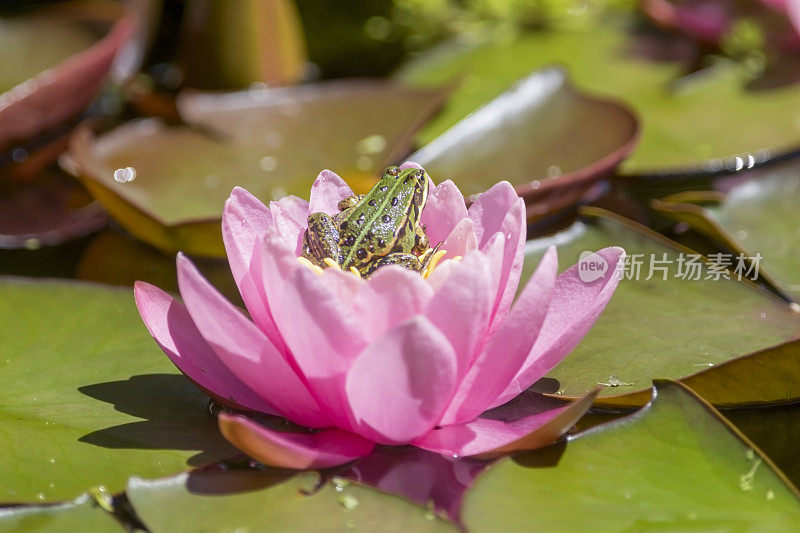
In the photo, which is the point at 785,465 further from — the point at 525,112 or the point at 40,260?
the point at 40,260

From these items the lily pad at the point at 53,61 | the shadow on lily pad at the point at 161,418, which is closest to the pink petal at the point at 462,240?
the shadow on lily pad at the point at 161,418

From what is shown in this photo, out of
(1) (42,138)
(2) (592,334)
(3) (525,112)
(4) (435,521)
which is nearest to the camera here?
(4) (435,521)

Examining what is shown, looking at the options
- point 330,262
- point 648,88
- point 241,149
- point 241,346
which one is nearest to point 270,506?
point 241,346

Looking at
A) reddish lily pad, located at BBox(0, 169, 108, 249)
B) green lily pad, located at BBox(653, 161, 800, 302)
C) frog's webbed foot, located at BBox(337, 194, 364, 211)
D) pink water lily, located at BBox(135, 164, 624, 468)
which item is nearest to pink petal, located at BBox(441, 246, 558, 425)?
pink water lily, located at BBox(135, 164, 624, 468)

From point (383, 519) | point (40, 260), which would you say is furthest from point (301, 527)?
point (40, 260)

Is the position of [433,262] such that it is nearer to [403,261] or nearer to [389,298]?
[403,261]

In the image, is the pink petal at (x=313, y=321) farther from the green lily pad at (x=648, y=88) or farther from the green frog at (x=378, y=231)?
the green lily pad at (x=648, y=88)
